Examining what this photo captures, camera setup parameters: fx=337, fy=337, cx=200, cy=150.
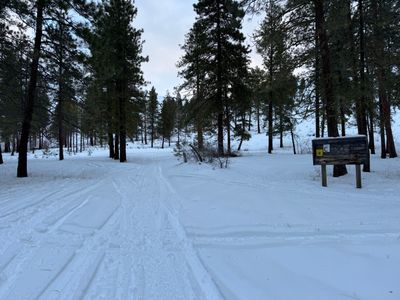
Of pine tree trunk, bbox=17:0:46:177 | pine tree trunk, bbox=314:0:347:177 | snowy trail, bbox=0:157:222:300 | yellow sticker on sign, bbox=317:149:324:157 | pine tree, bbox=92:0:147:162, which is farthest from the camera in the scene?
pine tree, bbox=92:0:147:162

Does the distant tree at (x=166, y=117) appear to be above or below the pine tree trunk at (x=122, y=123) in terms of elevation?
above

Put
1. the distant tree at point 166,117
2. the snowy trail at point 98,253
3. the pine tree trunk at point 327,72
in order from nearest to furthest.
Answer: the snowy trail at point 98,253, the pine tree trunk at point 327,72, the distant tree at point 166,117

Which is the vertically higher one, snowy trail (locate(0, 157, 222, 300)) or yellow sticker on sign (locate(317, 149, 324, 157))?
yellow sticker on sign (locate(317, 149, 324, 157))

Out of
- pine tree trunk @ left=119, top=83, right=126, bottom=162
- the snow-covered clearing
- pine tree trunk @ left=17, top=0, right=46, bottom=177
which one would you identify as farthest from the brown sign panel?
pine tree trunk @ left=119, top=83, right=126, bottom=162

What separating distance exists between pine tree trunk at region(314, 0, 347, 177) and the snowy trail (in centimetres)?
671

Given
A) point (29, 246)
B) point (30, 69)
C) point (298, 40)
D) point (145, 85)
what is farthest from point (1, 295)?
point (145, 85)

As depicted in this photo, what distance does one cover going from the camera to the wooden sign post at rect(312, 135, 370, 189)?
→ 9617mm

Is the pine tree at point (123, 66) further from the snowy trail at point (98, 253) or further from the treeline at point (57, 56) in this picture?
the snowy trail at point (98, 253)

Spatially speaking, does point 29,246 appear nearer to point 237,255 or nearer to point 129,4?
point 237,255

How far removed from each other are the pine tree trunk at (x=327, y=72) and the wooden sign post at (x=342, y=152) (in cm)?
151

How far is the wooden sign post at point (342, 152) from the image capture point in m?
9.62

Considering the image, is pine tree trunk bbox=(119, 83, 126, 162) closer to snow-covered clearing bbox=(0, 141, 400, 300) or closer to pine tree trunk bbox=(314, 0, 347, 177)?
snow-covered clearing bbox=(0, 141, 400, 300)

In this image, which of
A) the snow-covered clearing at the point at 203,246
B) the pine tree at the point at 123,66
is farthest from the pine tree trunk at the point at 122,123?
the snow-covered clearing at the point at 203,246

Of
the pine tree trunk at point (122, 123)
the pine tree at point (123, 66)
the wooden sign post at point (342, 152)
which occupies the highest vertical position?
the pine tree at point (123, 66)
